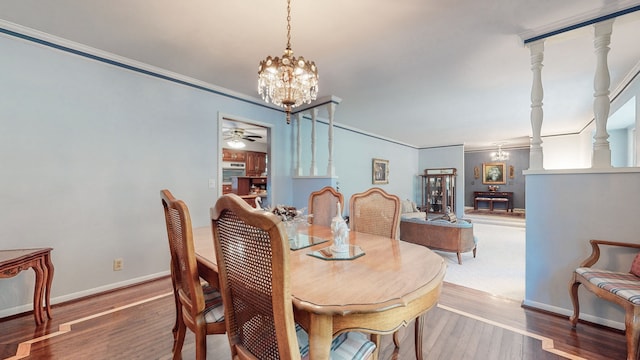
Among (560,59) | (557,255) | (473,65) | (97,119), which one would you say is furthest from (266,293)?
(560,59)

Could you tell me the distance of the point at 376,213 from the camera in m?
2.10

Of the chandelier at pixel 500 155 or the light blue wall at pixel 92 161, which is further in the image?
the chandelier at pixel 500 155

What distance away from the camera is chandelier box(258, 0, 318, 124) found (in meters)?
1.82

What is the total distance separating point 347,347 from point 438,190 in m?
7.96

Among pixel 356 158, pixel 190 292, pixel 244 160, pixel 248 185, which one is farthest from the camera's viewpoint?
pixel 244 160

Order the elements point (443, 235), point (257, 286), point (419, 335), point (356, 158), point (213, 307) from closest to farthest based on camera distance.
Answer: point (257, 286)
point (213, 307)
point (419, 335)
point (443, 235)
point (356, 158)

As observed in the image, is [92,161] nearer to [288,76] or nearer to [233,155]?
[288,76]

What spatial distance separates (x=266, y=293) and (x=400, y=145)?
24.9ft

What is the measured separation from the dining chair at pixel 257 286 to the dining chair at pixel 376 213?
1022 mm

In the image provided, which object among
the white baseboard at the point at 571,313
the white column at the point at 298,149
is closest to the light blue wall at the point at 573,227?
the white baseboard at the point at 571,313

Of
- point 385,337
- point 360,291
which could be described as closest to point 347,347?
point 360,291

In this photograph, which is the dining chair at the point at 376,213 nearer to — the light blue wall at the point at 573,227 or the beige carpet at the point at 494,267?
the light blue wall at the point at 573,227

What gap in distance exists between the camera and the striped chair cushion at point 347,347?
101 centimetres

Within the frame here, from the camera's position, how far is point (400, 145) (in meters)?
7.78
